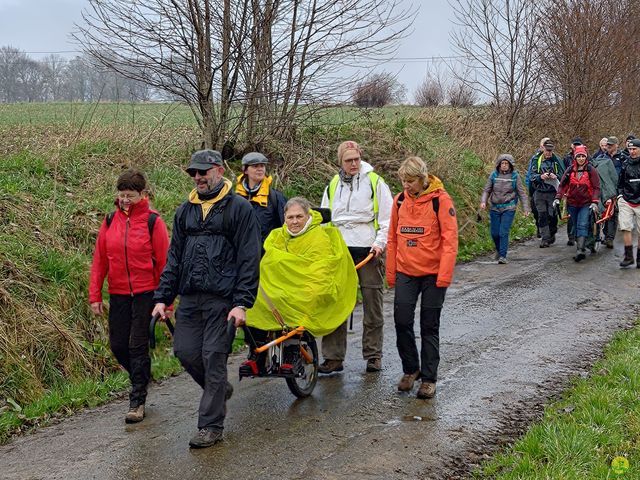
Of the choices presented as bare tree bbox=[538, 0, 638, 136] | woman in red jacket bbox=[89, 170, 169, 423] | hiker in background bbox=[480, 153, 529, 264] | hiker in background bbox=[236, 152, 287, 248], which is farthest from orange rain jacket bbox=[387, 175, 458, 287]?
bare tree bbox=[538, 0, 638, 136]

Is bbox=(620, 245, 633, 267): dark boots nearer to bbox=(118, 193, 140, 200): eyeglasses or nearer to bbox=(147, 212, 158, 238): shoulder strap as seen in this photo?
bbox=(147, 212, 158, 238): shoulder strap

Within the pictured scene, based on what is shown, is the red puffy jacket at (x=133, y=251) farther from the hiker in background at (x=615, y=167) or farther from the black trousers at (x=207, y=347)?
the hiker in background at (x=615, y=167)

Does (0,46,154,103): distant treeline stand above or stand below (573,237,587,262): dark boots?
above

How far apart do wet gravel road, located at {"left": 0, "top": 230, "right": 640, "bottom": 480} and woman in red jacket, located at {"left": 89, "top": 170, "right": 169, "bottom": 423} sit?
0.51m

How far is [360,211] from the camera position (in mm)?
7500

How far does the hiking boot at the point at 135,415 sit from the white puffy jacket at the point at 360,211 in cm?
264

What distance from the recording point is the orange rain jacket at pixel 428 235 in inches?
261

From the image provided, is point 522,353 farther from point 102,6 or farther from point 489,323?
point 102,6

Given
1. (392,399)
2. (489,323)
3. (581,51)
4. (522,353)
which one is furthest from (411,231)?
(581,51)

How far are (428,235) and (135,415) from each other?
10.00 feet

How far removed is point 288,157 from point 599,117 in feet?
48.9

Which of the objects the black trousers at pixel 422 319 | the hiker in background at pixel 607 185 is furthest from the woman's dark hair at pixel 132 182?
the hiker in background at pixel 607 185

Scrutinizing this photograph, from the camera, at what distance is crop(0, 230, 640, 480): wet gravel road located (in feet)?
17.3

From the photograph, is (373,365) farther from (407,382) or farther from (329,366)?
(407,382)
